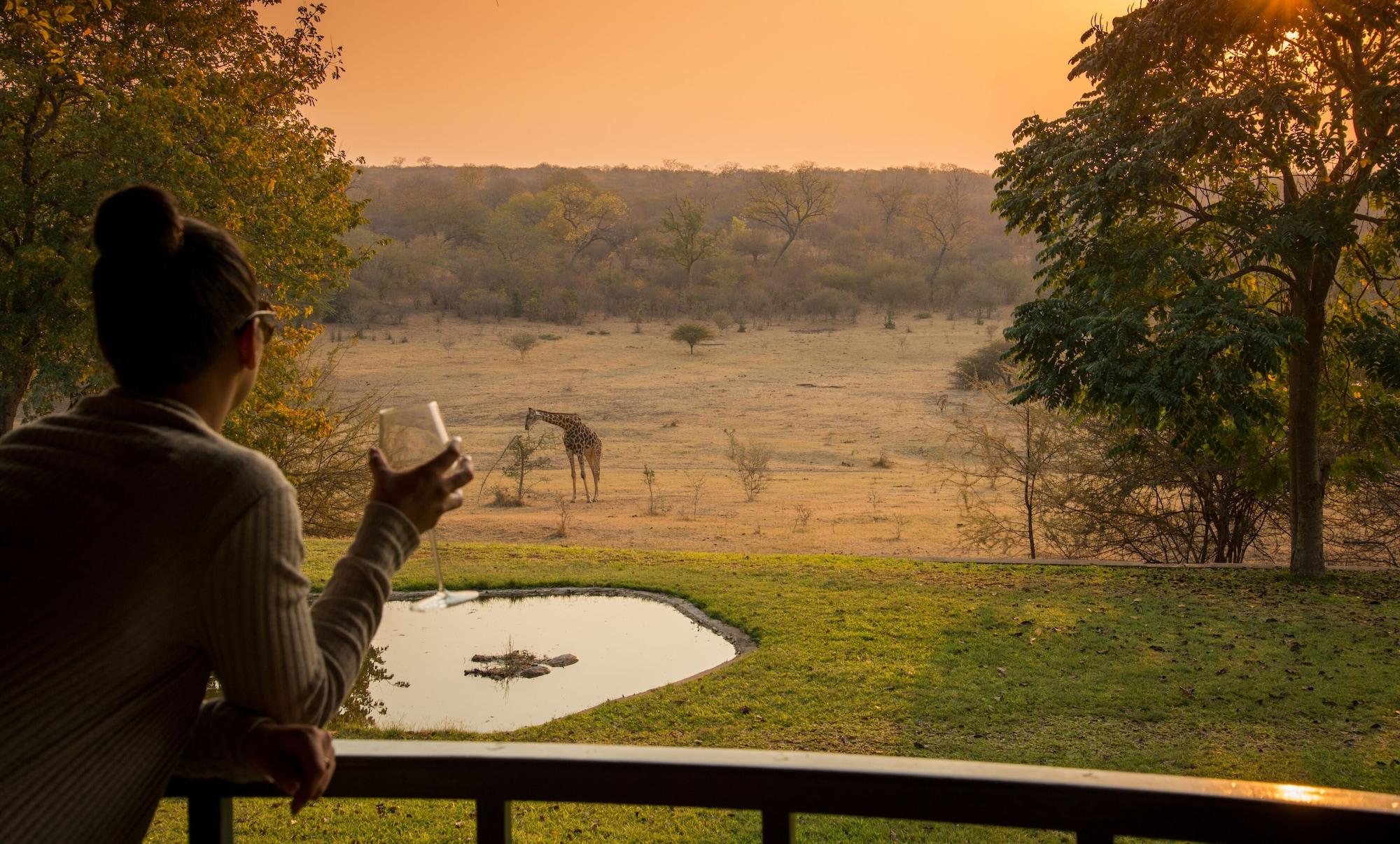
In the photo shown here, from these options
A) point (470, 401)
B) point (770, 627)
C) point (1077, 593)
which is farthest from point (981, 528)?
point (470, 401)

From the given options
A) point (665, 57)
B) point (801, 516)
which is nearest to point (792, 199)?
point (801, 516)

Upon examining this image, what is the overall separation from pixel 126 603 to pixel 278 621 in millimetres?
127

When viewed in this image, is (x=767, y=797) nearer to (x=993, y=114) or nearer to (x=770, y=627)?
(x=770, y=627)

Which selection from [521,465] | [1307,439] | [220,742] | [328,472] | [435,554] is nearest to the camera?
[220,742]

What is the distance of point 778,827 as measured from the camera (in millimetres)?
1170

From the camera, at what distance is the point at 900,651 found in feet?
22.1

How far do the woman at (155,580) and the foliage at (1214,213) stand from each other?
7.11 m

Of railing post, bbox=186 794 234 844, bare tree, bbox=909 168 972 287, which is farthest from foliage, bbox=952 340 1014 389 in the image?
railing post, bbox=186 794 234 844

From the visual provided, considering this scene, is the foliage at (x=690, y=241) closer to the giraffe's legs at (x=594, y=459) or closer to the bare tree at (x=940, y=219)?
the bare tree at (x=940, y=219)

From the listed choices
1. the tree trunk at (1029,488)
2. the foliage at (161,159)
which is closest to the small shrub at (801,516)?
the tree trunk at (1029,488)

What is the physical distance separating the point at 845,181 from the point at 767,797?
241 feet

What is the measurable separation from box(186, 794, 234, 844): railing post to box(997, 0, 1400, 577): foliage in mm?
7032

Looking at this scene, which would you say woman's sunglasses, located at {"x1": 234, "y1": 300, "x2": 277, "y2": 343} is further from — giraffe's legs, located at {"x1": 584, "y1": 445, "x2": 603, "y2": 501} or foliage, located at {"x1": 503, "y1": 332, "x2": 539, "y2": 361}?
foliage, located at {"x1": 503, "y1": 332, "x2": 539, "y2": 361}

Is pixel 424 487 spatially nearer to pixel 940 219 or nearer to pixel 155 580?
pixel 155 580
